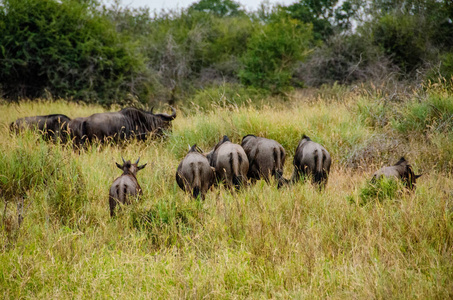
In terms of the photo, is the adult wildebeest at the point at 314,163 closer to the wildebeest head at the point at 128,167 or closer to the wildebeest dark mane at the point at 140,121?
the wildebeest head at the point at 128,167

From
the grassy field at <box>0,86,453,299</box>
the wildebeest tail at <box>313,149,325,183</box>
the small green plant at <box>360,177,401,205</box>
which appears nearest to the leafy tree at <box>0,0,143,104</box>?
the grassy field at <box>0,86,453,299</box>

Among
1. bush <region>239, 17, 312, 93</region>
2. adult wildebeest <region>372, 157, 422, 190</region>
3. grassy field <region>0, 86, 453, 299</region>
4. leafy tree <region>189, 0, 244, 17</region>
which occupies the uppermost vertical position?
leafy tree <region>189, 0, 244, 17</region>

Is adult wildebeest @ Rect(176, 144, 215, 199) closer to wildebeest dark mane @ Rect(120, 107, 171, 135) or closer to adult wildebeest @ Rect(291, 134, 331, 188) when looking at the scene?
adult wildebeest @ Rect(291, 134, 331, 188)

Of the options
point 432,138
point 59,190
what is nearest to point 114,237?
point 59,190

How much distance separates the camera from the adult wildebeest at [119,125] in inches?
327

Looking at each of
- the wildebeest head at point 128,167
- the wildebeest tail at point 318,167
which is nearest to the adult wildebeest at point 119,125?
the wildebeest head at point 128,167

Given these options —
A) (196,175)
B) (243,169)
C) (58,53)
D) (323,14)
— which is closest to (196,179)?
(196,175)

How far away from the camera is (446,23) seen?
2025 cm

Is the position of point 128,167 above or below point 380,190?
above

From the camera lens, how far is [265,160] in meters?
5.67

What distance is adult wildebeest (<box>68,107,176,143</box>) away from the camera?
830 centimetres

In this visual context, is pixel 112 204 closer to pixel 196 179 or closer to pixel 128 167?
pixel 128 167

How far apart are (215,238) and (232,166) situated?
5.24ft

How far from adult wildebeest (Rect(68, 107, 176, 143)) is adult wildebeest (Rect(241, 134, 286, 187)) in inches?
128
